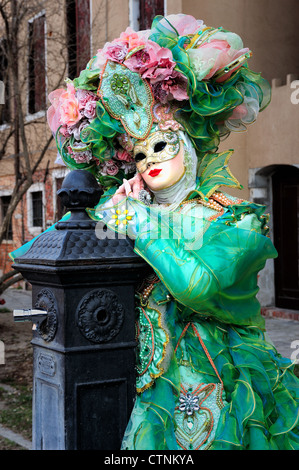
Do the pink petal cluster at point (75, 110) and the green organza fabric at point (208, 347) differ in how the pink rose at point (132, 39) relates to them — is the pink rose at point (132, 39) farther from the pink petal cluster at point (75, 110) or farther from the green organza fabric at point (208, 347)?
the green organza fabric at point (208, 347)

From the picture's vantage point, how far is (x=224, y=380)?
1.82 m

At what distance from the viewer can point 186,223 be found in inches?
73.3

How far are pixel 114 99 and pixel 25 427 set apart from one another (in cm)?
265

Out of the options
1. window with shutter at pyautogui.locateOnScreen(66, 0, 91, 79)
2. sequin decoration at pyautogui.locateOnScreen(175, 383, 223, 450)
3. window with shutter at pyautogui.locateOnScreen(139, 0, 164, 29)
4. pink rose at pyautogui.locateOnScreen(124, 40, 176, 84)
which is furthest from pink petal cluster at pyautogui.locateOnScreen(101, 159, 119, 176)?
window with shutter at pyautogui.locateOnScreen(139, 0, 164, 29)

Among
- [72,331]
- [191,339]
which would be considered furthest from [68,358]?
[191,339]

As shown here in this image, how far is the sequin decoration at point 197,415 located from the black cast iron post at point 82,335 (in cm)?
22

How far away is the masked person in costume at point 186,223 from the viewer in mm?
1712

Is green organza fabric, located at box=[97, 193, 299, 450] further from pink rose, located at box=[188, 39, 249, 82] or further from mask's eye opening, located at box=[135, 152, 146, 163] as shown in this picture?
pink rose, located at box=[188, 39, 249, 82]

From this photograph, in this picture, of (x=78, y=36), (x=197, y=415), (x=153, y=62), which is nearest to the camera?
(x=197, y=415)

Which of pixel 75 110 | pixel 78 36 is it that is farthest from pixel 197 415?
pixel 78 36

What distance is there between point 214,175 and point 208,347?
2.24 ft

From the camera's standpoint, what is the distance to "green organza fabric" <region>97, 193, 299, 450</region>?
65.6 inches

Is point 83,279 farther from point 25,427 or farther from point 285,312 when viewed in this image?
point 285,312

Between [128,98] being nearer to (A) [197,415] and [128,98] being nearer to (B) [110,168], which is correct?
(B) [110,168]
